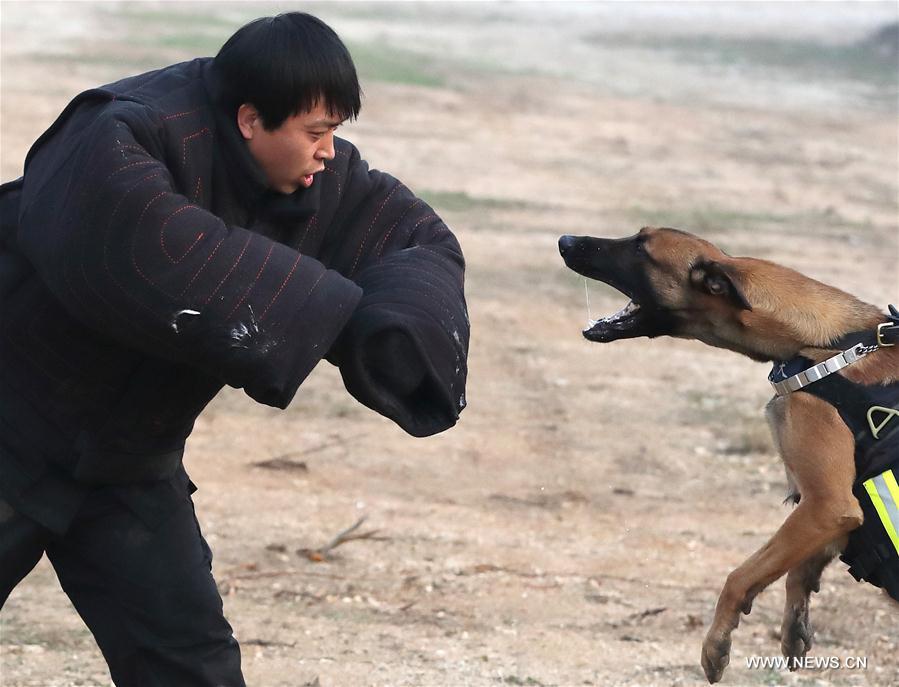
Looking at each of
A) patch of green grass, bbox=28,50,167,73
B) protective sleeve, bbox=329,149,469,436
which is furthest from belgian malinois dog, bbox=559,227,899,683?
patch of green grass, bbox=28,50,167,73

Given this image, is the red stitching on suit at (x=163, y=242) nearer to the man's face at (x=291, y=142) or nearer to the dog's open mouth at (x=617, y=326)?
the man's face at (x=291, y=142)

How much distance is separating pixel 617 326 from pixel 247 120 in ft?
5.93

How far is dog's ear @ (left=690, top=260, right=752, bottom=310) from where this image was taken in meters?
4.23

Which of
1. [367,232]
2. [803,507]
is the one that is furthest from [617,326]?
[367,232]

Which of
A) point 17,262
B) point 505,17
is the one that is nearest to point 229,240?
point 17,262

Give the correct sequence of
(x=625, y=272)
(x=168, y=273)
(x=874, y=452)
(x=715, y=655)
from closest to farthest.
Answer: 1. (x=168, y=273)
2. (x=874, y=452)
3. (x=715, y=655)
4. (x=625, y=272)

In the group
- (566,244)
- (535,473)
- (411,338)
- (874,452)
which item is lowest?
(535,473)

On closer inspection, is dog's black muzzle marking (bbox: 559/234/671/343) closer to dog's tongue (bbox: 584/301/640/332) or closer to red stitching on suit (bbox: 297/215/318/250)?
dog's tongue (bbox: 584/301/640/332)

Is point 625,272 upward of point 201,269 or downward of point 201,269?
downward

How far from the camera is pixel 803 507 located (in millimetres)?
3955

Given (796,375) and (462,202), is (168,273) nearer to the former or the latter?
(796,375)

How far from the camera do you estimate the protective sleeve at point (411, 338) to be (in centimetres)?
275

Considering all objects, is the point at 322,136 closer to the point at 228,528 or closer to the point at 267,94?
the point at 267,94

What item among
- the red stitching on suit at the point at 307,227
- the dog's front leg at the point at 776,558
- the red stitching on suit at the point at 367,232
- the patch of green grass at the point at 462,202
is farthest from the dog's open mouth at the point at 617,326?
the patch of green grass at the point at 462,202
